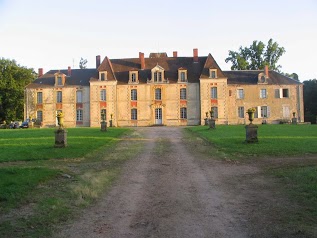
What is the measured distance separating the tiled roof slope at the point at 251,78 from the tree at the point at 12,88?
97.2 ft

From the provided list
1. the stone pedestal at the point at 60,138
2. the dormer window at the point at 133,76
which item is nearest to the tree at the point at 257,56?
the dormer window at the point at 133,76

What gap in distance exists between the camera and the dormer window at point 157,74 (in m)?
41.5

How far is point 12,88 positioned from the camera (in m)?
48.5

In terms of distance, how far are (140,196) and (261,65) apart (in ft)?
171

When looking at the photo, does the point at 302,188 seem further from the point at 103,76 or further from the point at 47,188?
the point at 103,76

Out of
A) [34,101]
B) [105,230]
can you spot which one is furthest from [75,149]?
[34,101]

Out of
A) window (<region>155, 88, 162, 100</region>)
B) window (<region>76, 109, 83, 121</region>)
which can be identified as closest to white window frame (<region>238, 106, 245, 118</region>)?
window (<region>155, 88, 162, 100</region>)

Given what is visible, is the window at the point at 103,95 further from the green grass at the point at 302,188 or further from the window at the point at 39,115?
the green grass at the point at 302,188

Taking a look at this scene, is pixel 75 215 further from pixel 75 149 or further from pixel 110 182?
pixel 75 149

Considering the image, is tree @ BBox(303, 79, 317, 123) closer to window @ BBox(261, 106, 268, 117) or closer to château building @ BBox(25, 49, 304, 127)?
château building @ BBox(25, 49, 304, 127)

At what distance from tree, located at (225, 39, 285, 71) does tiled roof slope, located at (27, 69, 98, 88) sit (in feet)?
76.9

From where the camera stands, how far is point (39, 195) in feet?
19.9

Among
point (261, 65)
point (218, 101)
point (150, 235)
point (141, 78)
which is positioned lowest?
point (150, 235)

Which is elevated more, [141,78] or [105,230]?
[141,78]
